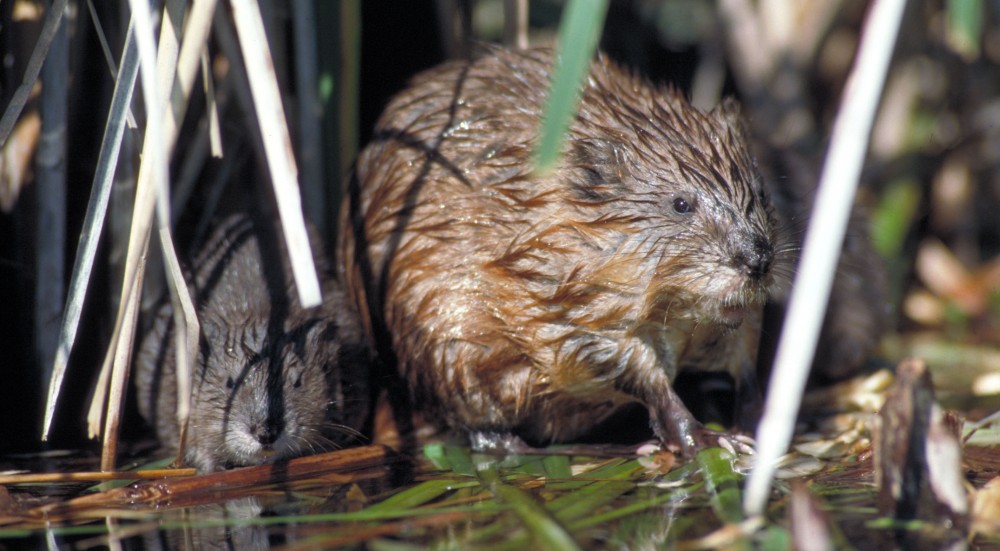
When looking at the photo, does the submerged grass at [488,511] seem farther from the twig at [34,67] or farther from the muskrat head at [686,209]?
the twig at [34,67]

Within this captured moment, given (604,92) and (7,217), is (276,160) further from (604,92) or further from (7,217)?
(7,217)

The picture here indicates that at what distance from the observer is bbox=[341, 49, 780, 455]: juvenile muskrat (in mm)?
2779

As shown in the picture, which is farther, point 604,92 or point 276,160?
point 604,92

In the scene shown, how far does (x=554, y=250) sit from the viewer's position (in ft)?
9.44

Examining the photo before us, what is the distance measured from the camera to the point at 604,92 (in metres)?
3.14

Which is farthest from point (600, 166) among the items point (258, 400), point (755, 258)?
point (258, 400)

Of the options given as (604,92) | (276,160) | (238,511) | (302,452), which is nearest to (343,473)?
(302,452)

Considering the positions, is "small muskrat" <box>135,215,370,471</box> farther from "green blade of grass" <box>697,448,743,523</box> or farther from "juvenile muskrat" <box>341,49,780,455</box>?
"green blade of grass" <box>697,448,743,523</box>

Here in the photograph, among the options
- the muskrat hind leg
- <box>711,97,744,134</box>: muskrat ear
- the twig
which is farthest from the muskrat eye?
the twig

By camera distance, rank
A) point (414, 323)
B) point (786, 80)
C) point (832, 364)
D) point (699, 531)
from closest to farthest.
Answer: point (699, 531), point (414, 323), point (832, 364), point (786, 80)

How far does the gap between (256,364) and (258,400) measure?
0.12 meters

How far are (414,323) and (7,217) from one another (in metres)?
1.33

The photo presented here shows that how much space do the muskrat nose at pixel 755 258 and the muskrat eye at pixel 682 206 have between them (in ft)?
0.60

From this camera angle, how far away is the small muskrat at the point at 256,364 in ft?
9.53
